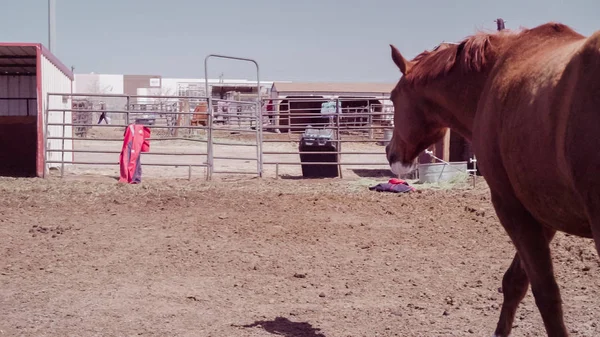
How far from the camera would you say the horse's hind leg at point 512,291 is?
346 centimetres

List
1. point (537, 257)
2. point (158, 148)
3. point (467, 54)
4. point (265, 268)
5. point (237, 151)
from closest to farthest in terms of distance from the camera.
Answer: point (537, 257) < point (467, 54) < point (265, 268) < point (237, 151) < point (158, 148)

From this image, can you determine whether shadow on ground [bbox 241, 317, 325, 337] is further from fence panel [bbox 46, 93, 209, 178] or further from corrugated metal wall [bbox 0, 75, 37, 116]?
corrugated metal wall [bbox 0, 75, 37, 116]

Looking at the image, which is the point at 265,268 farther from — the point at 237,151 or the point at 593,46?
the point at 237,151

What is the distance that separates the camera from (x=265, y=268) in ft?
18.3

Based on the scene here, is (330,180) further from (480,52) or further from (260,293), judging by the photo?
(480,52)

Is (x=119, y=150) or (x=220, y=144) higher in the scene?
(x=220, y=144)

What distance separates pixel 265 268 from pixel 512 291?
2558 mm

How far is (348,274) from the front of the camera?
5.39 meters

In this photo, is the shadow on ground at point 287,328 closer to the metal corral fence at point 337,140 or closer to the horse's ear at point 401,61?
the horse's ear at point 401,61

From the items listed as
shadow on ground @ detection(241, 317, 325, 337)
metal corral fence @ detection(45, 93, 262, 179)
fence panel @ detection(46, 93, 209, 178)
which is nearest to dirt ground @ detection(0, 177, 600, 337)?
shadow on ground @ detection(241, 317, 325, 337)

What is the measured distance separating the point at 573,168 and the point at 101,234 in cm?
587

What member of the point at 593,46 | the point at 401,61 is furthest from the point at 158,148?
the point at 593,46

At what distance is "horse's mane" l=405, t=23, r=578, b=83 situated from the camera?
111 inches

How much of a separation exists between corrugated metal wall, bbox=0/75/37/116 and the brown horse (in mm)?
13052
